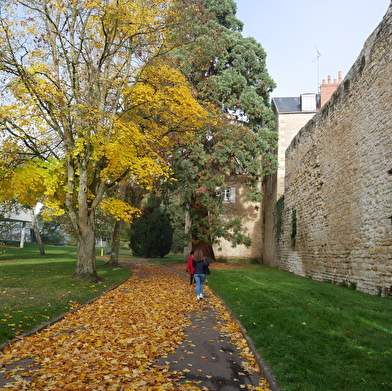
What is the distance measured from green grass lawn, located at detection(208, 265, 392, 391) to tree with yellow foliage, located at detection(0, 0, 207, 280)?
20.4 feet

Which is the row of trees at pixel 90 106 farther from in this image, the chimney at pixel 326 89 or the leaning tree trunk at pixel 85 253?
the chimney at pixel 326 89

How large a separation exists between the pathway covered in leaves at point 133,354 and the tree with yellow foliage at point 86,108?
5.59 metres

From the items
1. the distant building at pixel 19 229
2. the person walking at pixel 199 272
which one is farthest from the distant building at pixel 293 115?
the distant building at pixel 19 229

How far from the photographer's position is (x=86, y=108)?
12250 mm

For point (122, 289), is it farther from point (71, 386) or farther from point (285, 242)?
point (285, 242)

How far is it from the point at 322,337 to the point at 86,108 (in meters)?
9.89

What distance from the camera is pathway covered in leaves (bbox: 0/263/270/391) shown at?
4215 millimetres

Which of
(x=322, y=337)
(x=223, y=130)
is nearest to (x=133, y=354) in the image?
(x=322, y=337)

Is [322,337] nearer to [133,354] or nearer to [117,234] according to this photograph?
[133,354]

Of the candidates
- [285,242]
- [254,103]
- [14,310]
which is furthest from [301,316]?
[254,103]

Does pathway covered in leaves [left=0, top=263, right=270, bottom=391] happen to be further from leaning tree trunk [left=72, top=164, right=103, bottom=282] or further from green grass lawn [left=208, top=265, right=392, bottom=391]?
leaning tree trunk [left=72, top=164, right=103, bottom=282]

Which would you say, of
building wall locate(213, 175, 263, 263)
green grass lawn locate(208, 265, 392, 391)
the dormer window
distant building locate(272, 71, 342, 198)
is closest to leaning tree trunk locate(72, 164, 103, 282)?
green grass lawn locate(208, 265, 392, 391)

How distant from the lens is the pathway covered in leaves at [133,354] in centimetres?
421

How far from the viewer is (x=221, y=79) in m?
23.4
